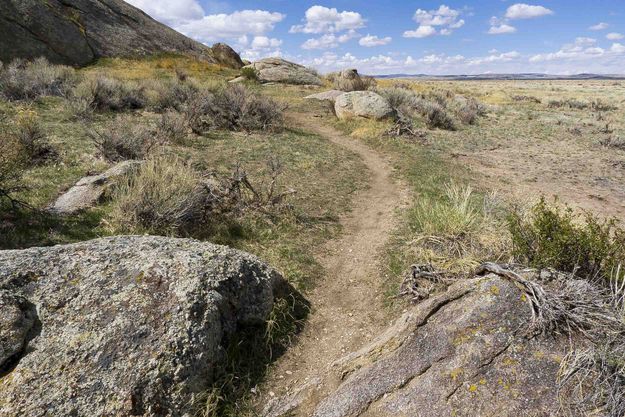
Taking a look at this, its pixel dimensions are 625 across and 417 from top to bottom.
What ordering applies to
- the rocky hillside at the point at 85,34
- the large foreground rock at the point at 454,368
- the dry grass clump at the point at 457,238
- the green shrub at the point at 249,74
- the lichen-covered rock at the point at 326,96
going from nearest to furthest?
1. the large foreground rock at the point at 454,368
2. the dry grass clump at the point at 457,238
3. the rocky hillside at the point at 85,34
4. the lichen-covered rock at the point at 326,96
5. the green shrub at the point at 249,74

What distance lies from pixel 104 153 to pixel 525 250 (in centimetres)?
926

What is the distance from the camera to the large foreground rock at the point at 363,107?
61.3 ft

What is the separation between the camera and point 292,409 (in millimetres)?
3527

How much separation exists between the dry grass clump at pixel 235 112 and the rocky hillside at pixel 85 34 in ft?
48.9

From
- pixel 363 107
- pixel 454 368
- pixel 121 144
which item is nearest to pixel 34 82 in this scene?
pixel 121 144

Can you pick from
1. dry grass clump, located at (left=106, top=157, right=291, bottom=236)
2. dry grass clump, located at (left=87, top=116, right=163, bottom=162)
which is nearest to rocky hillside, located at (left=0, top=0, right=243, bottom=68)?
dry grass clump, located at (left=87, top=116, right=163, bottom=162)

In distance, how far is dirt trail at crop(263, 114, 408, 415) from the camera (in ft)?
14.0

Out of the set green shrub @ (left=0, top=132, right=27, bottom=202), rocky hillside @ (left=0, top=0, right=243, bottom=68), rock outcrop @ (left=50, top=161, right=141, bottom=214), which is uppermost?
rocky hillside @ (left=0, top=0, right=243, bottom=68)

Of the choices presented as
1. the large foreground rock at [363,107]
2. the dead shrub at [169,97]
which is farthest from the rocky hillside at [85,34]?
the large foreground rock at [363,107]

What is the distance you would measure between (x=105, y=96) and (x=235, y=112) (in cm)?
538

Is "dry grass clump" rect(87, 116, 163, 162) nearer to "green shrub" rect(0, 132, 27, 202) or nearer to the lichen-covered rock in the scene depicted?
"green shrub" rect(0, 132, 27, 202)

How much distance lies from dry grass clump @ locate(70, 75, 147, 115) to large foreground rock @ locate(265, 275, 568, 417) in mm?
13912

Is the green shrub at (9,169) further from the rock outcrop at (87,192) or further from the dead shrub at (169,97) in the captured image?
the dead shrub at (169,97)

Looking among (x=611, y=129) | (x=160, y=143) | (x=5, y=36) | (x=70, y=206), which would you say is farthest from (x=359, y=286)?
(x=5, y=36)
